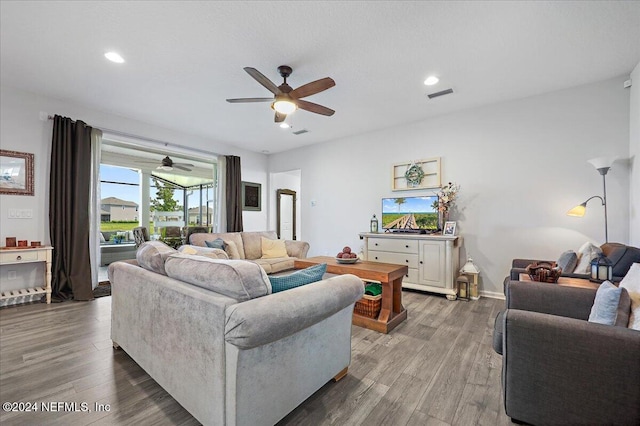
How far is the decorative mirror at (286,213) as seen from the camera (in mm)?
7586

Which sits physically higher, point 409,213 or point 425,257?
point 409,213

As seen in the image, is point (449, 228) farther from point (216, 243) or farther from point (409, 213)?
point (216, 243)

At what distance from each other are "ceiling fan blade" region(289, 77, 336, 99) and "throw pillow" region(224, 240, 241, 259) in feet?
8.37

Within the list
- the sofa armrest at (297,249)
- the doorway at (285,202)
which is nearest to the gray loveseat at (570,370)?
the sofa armrest at (297,249)

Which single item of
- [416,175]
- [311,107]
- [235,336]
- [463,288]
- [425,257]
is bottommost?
[463,288]

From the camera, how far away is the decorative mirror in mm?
7586

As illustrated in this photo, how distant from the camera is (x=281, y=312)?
1.27 metres

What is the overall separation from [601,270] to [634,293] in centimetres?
72

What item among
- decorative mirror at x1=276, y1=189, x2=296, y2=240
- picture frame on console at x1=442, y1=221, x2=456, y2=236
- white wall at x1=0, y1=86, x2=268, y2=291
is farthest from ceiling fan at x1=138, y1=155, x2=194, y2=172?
picture frame on console at x1=442, y1=221, x2=456, y2=236

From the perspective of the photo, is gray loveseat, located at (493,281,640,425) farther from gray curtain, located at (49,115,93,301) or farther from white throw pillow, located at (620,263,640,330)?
gray curtain, located at (49,115,93,301)

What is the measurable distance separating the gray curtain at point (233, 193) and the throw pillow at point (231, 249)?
145cm

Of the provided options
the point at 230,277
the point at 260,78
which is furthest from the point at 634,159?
the point at 230,277

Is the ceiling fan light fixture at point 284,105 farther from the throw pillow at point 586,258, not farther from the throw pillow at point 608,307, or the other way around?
the throw pillow at point 586,258

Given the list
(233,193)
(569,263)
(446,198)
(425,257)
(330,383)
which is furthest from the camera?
(233,193)
